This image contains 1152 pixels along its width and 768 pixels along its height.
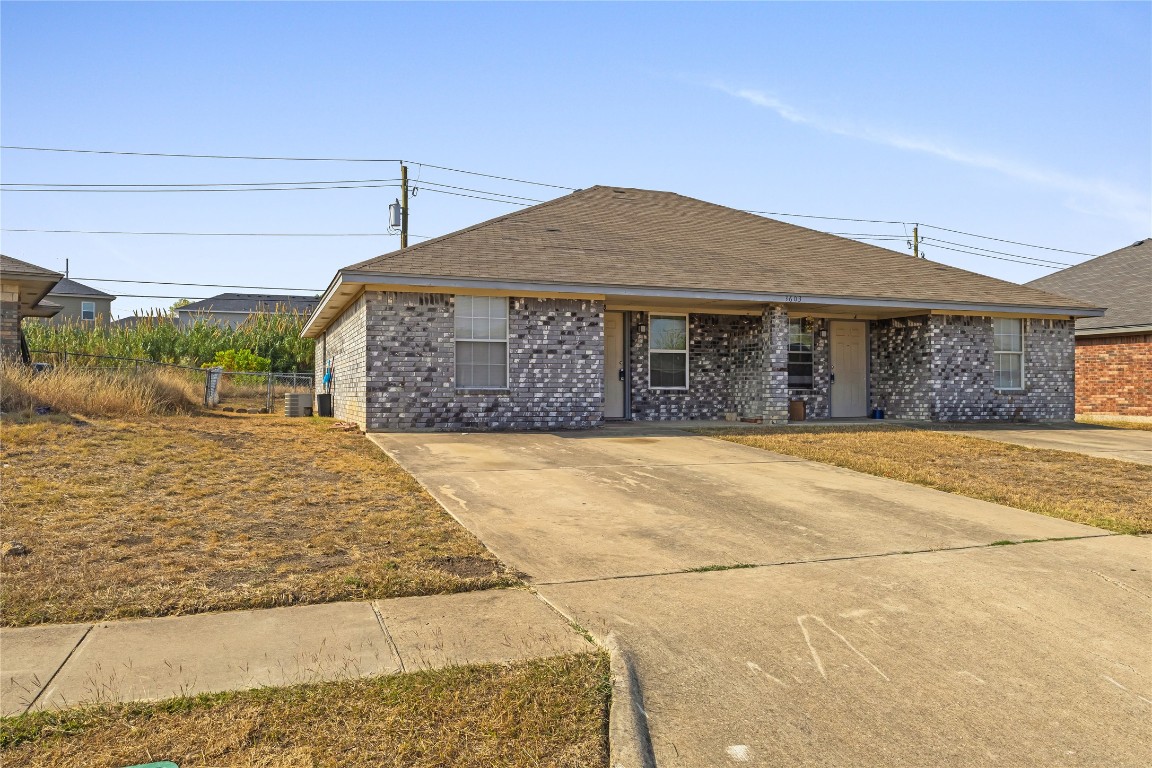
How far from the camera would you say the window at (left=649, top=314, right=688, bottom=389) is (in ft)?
57.9

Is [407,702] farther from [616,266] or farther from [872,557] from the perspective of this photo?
[616,266]

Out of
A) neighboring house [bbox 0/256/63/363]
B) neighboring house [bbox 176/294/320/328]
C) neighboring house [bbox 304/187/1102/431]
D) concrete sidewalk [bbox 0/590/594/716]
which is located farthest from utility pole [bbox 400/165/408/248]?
neighboring house [bbox 176/294/320/328]

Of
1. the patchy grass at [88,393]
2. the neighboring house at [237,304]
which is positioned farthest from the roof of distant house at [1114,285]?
the neighboring house at [237,304]

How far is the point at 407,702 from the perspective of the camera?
11.3 ft

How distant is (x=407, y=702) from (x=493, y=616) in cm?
120

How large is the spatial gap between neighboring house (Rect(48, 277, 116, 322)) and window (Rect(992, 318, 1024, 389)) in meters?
50.9

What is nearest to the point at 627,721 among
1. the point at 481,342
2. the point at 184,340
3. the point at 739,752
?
the point at 739,752

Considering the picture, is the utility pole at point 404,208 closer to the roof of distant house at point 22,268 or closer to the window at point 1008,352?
the roof of distant house at point 22,268

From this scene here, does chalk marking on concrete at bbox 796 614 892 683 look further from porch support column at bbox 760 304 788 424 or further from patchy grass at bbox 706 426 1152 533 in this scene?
porch support column at bbox 760 304 788 424

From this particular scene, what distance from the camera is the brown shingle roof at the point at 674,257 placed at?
582 inches

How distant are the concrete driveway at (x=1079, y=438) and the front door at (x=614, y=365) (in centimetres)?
651

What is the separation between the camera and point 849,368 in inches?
763

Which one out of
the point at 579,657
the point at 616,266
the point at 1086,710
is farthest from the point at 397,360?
the point at 1086,710

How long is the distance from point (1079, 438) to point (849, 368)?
17.7 feet
